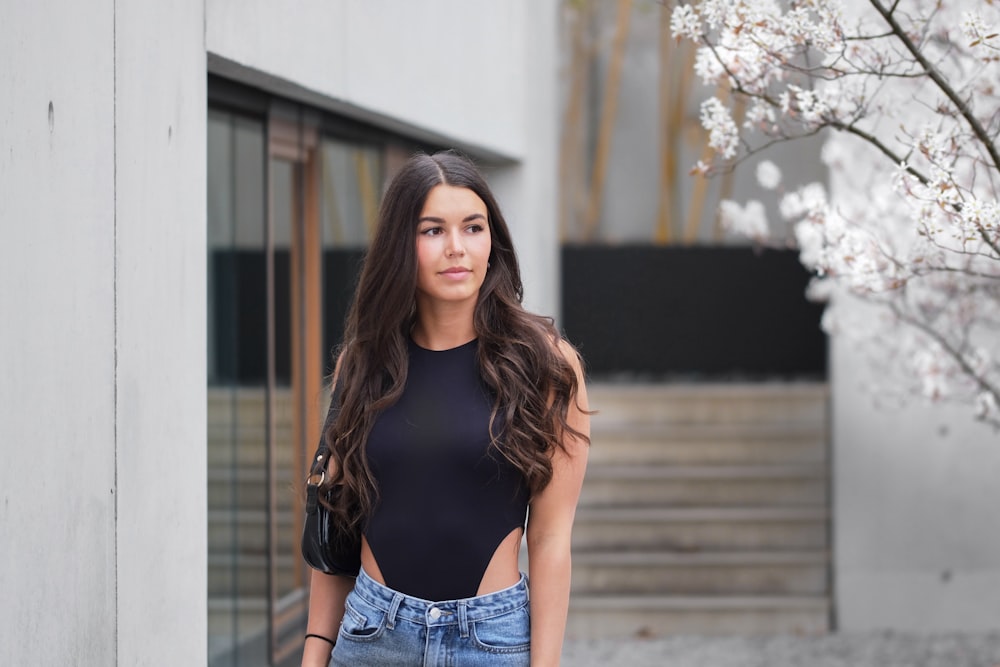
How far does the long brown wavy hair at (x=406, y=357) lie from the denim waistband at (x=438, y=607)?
0.14 m

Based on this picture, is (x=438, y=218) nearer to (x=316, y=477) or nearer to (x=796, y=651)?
(x=316, y=477)

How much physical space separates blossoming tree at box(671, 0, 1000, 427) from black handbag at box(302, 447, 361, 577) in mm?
1287

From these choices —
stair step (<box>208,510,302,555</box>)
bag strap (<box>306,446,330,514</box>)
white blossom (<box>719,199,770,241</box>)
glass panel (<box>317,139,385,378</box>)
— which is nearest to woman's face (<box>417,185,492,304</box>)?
bag strap (<box>306,446,330,514</box>)

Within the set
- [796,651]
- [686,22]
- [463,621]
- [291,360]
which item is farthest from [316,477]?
[796,651]

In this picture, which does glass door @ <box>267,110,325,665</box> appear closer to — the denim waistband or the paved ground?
the paved ground

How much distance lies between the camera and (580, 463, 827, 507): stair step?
6.84 metres

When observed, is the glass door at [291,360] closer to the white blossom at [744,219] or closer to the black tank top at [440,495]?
the white blossom at [744,219]

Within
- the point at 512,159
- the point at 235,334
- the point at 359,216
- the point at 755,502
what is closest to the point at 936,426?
the point at 755,502

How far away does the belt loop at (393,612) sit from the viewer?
1.95 m

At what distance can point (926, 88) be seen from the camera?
16.9 ft

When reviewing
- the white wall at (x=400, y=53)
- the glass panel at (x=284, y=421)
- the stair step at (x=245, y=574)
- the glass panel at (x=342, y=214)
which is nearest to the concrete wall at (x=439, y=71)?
the white wall at (x=400, y=53)

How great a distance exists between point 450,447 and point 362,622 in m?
0.30
